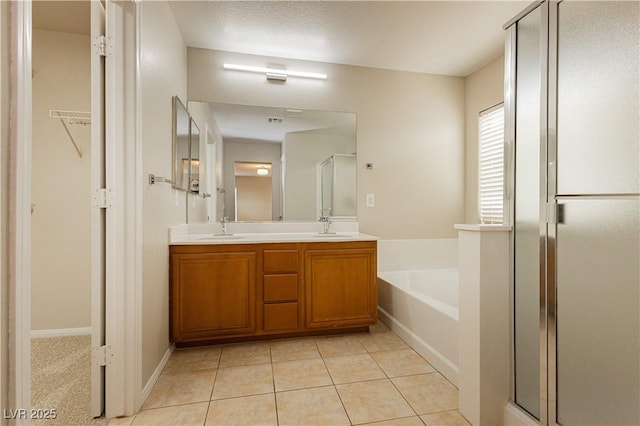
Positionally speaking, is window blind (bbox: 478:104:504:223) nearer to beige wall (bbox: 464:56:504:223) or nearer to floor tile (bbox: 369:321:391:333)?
beige wall (bbox: 464:56:504:223)

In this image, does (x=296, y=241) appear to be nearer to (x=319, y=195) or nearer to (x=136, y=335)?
(x=319, y=195)

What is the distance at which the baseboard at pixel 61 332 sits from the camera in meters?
2.42

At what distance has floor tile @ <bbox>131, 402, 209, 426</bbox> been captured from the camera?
1450 mm

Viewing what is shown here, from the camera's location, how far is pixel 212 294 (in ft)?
7.20

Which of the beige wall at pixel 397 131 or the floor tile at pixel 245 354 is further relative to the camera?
the beige wall at pixel 397 131

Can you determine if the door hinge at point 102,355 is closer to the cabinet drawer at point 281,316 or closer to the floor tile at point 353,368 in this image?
the cabinet drawer at point 281,316

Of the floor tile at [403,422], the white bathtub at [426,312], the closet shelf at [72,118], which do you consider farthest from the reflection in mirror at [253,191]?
the floor tile at [403,422]

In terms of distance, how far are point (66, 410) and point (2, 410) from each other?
1122 millimetres

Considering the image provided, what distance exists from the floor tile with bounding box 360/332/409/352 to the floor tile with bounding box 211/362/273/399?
779 millimetres

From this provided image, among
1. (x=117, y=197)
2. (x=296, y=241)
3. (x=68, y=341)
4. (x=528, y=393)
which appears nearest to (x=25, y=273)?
(x=117, y=197)

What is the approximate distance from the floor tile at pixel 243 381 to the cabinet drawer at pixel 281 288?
485mm

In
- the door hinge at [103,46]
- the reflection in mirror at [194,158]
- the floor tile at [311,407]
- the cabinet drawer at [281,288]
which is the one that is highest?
the door hinge at [103,46]

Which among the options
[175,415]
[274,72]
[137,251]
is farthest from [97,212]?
[274,72]

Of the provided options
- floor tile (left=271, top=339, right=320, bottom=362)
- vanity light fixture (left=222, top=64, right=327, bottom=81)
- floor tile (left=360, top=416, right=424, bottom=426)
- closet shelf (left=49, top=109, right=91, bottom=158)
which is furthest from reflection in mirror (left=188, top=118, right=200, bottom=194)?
floor tile (left=360, top=416, right=424, bottom=426)
